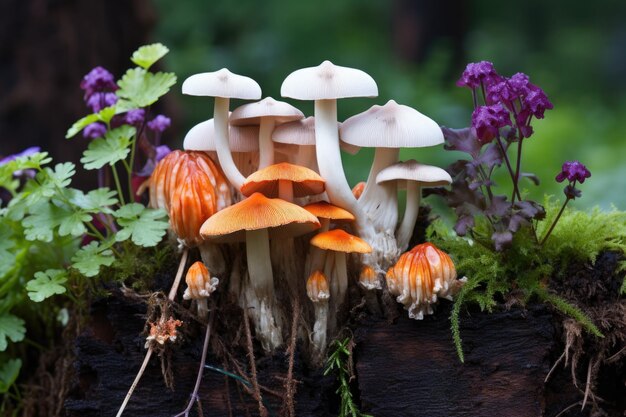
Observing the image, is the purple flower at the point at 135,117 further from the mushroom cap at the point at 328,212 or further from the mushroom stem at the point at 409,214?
the mushroom stem at the point at 409,214

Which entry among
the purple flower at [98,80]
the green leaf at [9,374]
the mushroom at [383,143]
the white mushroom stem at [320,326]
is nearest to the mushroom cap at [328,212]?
the mushroom at [383,143]

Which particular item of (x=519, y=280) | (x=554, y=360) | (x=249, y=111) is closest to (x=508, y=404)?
(x=554, y=360)

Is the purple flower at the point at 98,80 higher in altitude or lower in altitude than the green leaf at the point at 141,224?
higher

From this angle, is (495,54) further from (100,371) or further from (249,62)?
(100,371)

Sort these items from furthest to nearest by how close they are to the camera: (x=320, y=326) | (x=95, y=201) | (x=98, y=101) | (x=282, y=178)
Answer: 1. (x=98, y=101)
2. (x=95, y=201)
3. (x=320, y=326)
4. (x=282, y=178)

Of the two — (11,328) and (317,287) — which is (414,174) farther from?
(11,328)

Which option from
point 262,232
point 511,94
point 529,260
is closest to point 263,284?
point 262,232

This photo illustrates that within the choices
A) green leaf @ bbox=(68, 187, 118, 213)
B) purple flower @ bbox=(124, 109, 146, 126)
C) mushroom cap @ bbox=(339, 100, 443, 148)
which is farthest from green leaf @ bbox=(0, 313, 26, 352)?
mushroom cap @ bbox=(339, 100, 443, 148)
